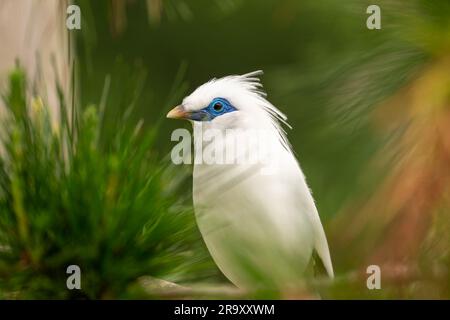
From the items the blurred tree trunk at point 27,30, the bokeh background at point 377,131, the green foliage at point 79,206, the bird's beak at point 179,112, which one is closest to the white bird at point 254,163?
the bird's beak at point 179,112

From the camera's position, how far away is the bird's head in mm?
2221

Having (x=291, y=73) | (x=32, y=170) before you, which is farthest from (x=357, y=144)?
(x=32, y=170)

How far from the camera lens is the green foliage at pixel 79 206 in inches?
36.4

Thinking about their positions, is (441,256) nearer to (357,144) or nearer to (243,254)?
(243,254)

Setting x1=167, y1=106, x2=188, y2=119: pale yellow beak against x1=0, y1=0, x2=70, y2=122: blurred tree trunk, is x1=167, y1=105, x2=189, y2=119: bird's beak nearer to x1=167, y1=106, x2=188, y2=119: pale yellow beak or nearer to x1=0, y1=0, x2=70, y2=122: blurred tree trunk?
x1=167, y1=106, x2=188, y2=119: pale yellow beak

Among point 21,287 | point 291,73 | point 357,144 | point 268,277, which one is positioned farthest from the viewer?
point 291,73

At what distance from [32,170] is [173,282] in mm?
263

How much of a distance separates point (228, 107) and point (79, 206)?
1.33 metres

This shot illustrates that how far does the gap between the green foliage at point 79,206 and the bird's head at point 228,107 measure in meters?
1.22

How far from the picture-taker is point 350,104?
1.25 m

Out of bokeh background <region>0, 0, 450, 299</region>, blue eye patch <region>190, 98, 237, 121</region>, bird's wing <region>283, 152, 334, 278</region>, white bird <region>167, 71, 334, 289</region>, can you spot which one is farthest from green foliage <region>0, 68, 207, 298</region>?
blue eye patch <region>190, 98, 237, 121</region>

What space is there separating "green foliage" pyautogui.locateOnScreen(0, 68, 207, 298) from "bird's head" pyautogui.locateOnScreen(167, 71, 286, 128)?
1.22m

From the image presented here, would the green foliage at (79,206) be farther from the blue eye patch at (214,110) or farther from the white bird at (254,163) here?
the blue eye patch at (214,110)

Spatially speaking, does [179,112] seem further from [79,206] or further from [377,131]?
[79,206]
